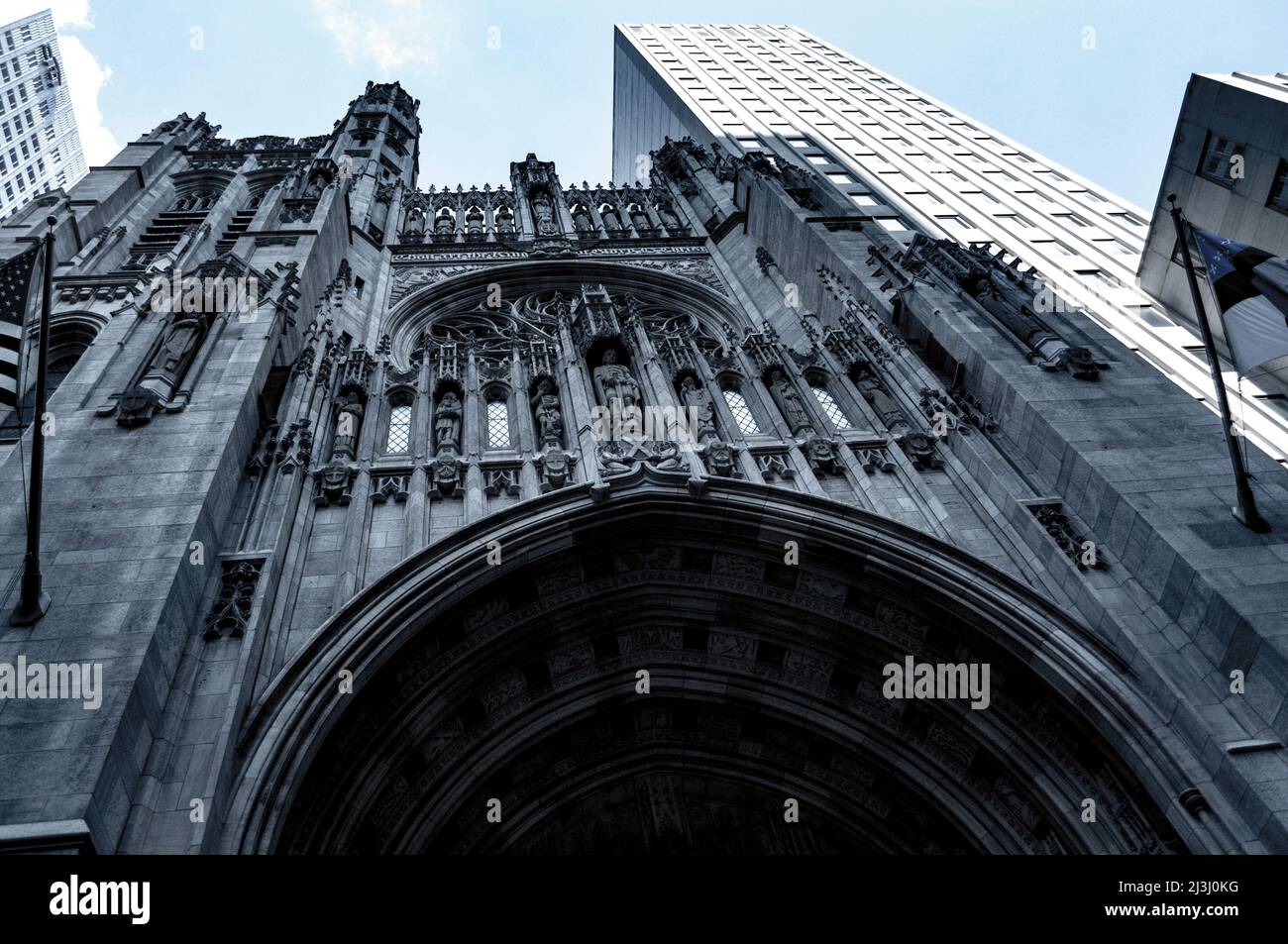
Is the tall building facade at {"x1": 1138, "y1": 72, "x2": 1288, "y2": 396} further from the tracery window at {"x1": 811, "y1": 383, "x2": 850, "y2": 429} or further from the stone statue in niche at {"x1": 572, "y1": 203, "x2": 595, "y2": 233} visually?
the stone statue in niche at {"x1": 572, "y1": 203, "x2": 595, "y2": 233}

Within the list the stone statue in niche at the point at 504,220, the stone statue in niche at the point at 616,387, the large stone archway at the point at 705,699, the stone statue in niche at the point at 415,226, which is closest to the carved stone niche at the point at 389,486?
the large stone archway at the point at 705,699

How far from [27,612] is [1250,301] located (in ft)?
57.2

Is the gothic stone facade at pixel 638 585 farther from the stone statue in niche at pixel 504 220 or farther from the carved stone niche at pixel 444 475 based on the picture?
the stone statue in niche at pixel 504 220

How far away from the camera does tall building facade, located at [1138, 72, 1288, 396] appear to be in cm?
2261

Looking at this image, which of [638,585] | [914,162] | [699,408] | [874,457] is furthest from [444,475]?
[914,162]

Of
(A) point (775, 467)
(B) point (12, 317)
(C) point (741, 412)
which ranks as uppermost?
(C) point (741, 412)

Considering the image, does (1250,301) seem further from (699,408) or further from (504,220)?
(504,220)

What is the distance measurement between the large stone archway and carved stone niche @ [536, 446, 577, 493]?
793 millimetres

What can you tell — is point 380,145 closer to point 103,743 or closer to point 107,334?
point 107,334

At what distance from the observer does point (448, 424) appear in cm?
1858
